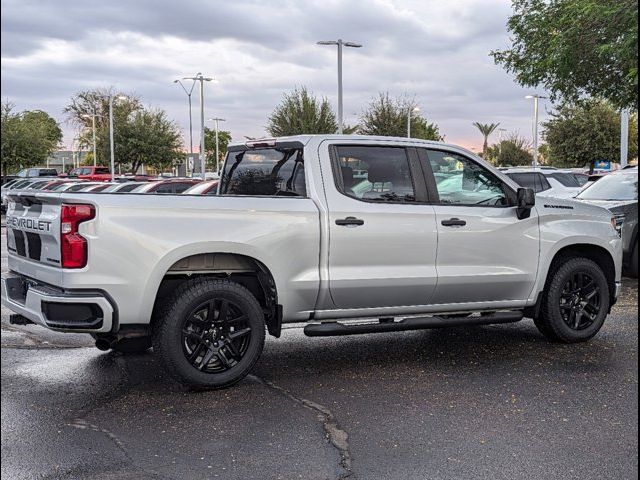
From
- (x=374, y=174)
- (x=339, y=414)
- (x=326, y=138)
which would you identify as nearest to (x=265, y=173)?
(x=326, y=138)

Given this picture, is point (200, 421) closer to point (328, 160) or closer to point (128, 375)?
point (128, 375)

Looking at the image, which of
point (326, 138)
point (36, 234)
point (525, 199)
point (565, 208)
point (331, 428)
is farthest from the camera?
point (565, 208)

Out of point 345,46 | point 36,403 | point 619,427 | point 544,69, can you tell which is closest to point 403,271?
point 619,427

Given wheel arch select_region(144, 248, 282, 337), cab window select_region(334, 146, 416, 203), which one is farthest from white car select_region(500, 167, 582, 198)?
wheel arch select_region(144, 248, 282, 337)

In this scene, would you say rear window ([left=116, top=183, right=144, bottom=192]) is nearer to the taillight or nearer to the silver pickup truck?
the silver pickup truck

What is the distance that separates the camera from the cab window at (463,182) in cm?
630

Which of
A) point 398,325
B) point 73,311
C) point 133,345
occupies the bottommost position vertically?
point 133,345

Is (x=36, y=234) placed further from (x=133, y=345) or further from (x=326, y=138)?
(x=326, y=138)

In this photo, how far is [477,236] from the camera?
6.25 metres

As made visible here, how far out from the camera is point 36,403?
16.2 feet

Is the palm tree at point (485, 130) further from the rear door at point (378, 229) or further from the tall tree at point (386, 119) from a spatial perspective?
the rear door at point (378, 229)

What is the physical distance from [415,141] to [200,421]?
2.99 m

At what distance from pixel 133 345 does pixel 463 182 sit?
10.1ft

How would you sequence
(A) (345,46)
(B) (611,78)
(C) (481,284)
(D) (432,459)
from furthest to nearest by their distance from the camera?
(A) (345,46) < (B) (611,78) < (C) (481,284) < (D) (432,459)
